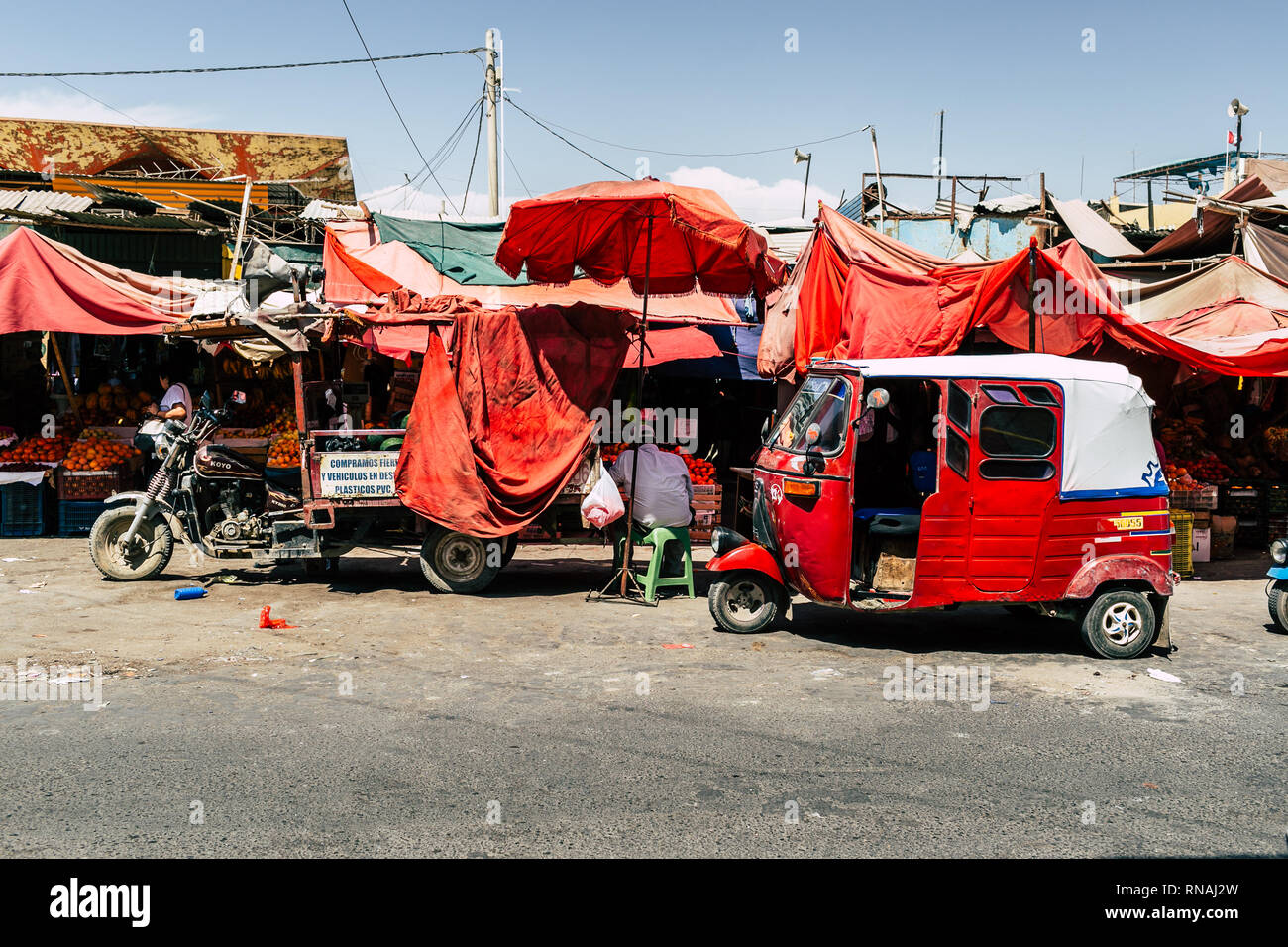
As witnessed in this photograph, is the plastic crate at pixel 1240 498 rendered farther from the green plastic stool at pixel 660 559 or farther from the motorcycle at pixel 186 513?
the motorcycle at pixel 186 513

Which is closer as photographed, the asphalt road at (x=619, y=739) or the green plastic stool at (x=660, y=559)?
the asphalt road at (x=619, y=739)

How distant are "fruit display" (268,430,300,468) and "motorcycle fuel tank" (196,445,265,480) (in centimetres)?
194

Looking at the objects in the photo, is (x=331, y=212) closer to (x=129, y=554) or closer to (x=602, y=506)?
(x=129, y=554)

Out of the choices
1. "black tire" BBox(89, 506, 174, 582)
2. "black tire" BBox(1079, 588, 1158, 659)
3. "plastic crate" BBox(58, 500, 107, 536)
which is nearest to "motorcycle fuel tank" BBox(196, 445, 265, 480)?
"black tire" BBox(89, 506, 174, 582)

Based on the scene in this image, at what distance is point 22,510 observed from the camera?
12273mm

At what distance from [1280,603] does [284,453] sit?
1099 cm

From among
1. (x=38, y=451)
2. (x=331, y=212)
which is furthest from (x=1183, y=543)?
(x=38, y=451)

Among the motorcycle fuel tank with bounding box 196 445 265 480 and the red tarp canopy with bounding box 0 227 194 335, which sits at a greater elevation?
the red tarp canopy with bounding box 0 227 194 335

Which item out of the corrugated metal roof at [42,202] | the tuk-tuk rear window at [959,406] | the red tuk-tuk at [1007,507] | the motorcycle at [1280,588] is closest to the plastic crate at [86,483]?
the corrugated metal roof at [42,202]

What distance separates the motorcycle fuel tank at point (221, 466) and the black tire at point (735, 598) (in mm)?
5146

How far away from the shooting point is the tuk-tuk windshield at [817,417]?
7227mm

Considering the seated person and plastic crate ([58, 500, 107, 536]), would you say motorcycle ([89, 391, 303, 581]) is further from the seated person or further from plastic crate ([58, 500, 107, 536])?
plastic crate ([58, 500, 107, 536])

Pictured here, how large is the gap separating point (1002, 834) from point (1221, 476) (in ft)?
35.6

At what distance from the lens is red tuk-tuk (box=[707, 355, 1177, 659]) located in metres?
6.96
